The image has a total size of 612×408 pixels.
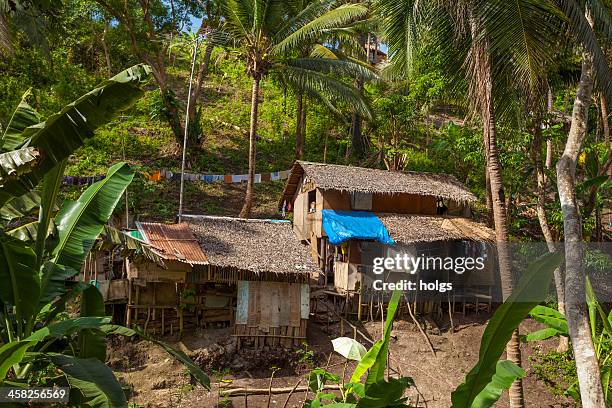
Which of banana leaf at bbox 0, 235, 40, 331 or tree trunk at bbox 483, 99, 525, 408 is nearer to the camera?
banana leaf at bbox 0, 235, 40, 331

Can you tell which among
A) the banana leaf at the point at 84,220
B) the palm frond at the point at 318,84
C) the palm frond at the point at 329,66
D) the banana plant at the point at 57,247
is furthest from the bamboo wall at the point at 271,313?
the banana leaf at the point at 84,220

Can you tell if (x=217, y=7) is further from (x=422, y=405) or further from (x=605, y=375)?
(x=605, y=375)

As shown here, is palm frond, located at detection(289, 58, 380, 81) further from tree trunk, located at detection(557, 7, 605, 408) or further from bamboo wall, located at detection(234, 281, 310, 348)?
tree trunk, located at detection(557, 7, 605, 408)

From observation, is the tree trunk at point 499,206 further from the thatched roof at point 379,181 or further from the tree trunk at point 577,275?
the thatched roof at point 379,181

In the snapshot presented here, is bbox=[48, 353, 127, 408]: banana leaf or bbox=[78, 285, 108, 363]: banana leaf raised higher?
bbox=[78, 285, 108, 363]: banana leaf

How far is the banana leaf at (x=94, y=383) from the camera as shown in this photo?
4.64 metres

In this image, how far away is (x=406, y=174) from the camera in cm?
1802

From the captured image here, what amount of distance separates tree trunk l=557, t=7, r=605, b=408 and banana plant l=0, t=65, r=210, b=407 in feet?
12.9

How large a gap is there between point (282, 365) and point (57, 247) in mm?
7887

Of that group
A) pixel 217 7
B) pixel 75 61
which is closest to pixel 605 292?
pixel 217 7

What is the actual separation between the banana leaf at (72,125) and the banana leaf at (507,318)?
3.46 metres

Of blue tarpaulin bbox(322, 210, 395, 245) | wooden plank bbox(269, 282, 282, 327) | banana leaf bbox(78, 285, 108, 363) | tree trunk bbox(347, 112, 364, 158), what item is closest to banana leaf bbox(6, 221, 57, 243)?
banana leaf bbox(78, 285, 108, 363)

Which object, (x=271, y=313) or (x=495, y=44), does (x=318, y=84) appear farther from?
(x=495, y=44)

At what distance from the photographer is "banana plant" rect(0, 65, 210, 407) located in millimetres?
4688
